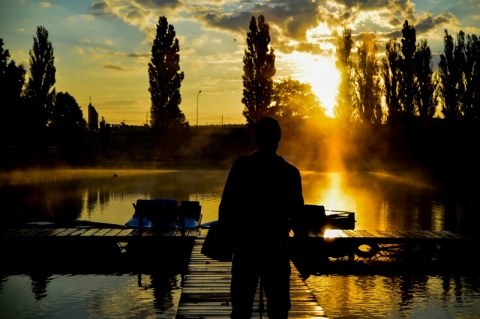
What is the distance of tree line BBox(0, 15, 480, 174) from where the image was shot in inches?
2050

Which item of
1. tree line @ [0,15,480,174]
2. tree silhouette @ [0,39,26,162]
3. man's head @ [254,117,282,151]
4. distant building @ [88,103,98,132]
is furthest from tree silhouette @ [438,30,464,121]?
distant building @ [88,103,98,132]

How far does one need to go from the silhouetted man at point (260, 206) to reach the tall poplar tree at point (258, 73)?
5826 centimetres

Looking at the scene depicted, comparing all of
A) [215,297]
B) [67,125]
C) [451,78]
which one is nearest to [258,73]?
[451,78]

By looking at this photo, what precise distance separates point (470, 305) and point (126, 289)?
7.31m

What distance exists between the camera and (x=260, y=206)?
16.0 feet

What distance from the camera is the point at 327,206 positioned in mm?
31359

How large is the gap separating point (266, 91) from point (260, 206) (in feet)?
197

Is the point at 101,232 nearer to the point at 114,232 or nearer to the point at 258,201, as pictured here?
the point at 114,232

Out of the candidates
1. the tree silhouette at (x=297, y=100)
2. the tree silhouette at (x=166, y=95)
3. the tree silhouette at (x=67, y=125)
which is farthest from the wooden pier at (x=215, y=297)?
the tree silhouette at (x=297, y=100)

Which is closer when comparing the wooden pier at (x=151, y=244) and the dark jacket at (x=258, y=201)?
the dark jacket at (x=258, y=201)

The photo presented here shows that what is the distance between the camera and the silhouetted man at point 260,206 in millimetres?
4832

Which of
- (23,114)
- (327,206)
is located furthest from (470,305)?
(23,114)

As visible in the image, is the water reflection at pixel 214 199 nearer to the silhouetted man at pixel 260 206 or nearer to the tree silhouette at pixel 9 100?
the tree silhouette at pixel 9 100

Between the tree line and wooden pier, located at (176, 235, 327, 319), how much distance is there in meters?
44.7
